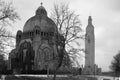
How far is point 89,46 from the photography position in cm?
9594

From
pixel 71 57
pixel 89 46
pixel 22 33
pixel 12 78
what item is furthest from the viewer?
pixel 89 46

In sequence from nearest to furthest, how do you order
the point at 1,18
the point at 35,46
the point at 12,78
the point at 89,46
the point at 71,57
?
1. the point at 1,18
2. the point at 71,57
3. the point at 12,78
4. the point at 35,46
5. the point at 89,46

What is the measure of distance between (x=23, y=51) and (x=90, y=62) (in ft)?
112

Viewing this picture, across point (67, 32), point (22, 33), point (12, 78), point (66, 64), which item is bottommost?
point (12, 78)

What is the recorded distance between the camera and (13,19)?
2180 centimetres

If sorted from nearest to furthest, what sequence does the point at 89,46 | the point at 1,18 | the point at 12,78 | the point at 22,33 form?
the point at 1,18, the point at 12,78, the point at 22,33, the point at 89,46

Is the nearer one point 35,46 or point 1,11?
point 1,11

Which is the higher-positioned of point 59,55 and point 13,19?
point 13,19

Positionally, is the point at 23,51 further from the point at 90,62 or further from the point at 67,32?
the point at 67,32

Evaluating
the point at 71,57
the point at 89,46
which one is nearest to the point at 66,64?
the point at 71,57

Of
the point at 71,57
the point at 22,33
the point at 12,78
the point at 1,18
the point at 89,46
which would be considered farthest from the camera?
the point at 89,46

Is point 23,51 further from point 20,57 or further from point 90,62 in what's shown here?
point 90,62

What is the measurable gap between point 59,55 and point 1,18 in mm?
7746

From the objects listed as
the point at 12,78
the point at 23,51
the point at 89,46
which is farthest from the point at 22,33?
the point at 12,78
